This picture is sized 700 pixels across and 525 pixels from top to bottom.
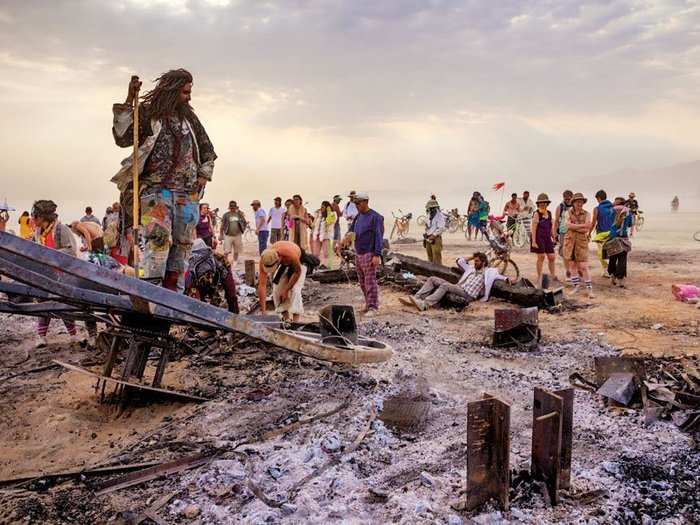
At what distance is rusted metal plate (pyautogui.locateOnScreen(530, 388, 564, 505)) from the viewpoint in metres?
3.24

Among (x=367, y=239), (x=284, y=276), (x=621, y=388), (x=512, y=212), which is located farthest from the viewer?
(x=512, y=212)

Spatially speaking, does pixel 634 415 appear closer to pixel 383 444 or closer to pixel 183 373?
pixel 383 444

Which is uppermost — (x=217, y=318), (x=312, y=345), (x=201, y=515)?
(x=217, y=318)

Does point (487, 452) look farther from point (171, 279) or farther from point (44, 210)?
point (44, 210)

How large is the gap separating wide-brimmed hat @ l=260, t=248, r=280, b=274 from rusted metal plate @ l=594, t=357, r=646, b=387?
383 centimetres

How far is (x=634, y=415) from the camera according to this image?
4473 mm

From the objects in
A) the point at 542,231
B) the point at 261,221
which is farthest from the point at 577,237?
the point at 261,221

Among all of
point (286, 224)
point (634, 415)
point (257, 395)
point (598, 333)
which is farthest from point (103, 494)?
point (286, 224)

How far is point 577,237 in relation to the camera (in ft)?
32.7

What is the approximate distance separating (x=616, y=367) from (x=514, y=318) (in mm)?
1814

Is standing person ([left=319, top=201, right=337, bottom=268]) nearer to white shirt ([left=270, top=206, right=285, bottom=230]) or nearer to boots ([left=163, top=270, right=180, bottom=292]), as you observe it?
white shirt ([left=270, top=206, right=285, bottom=230])

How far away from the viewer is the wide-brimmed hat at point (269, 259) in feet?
22.1

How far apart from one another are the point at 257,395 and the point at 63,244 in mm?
3687

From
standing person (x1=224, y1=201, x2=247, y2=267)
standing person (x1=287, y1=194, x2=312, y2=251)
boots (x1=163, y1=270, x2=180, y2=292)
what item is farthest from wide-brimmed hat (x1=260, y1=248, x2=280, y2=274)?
standing person (x1=224, y1=201, x2=247, y2=267)
